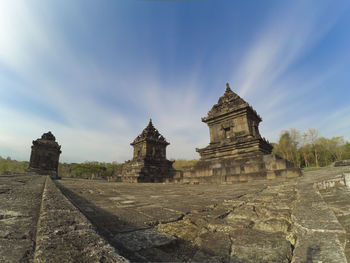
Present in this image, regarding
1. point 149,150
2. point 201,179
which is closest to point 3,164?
point 149,150

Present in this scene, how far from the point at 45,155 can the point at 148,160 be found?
886cm

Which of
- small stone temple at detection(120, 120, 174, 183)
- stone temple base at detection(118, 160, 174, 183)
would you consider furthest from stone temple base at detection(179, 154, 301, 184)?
small stone temple at detection(120, 120, 174, 183)

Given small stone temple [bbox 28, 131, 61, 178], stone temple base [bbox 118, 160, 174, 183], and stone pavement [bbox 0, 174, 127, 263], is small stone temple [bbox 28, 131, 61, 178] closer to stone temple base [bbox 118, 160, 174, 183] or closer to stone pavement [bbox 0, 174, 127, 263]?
stone temple base [bbox 118, 160, 174, 183]

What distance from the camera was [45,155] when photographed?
1451 centimetres

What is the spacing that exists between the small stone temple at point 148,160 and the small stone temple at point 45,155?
239 inches

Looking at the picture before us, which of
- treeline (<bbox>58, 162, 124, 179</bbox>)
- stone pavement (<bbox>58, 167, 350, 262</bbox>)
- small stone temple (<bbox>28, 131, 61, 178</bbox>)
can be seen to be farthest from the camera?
treeline (<bbox>58, 162, 124, 179</bbox>)

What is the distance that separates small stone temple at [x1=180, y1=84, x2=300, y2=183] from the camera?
6629 mm

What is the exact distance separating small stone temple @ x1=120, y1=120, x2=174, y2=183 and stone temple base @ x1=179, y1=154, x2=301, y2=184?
4.61m

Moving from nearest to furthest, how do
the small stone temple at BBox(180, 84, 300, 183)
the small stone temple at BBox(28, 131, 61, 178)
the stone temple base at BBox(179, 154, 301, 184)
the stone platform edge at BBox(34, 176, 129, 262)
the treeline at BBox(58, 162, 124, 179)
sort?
the stone platform edge at BBox(34, 176, 129, 262) < the stone temple base at BBox(179, 154, 301, 184) < the small stone temple at BBox(180, 84, 300, 183) < the small stone temple at BBox(28, 131, 61, 178) < the treeline at BBox(58, 162, 124, 179)

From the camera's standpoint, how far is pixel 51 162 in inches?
580

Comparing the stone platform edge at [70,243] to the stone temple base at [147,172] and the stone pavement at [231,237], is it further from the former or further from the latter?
the stone temple base at [147,172]

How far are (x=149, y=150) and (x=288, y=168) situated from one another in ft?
38.1

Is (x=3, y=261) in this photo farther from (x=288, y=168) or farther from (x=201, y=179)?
(x=201, y=179)

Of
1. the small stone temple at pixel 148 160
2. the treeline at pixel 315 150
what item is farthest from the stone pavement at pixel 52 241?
the treeline at pixel 315 150
